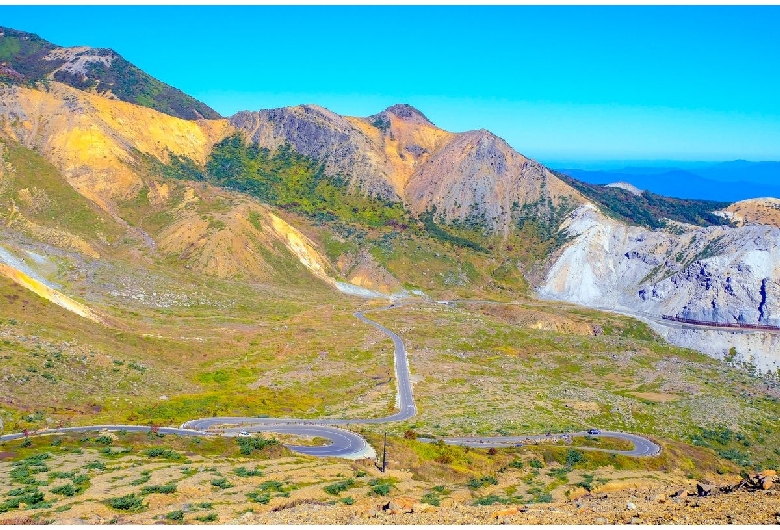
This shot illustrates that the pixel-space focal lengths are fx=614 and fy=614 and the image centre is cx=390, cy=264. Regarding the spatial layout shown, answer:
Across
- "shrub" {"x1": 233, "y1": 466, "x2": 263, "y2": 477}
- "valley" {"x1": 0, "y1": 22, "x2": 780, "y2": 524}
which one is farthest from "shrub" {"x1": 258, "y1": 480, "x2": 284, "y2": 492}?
"shrub" {"x1": 233, "y1": 466, "x2": 263, "y2": 477}

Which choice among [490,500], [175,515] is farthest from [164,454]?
[490,500]

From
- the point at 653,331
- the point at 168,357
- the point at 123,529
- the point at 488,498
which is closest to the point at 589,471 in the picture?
the point at 488,498

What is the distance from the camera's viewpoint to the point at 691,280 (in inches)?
6762

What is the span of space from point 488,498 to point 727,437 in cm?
5207

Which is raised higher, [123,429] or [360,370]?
[360,370]

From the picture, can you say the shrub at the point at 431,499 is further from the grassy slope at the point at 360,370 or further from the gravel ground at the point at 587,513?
the gravel ground at the point at 587,513

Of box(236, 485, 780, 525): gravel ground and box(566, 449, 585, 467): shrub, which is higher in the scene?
box(236, 485, 780, 525): gravel ground

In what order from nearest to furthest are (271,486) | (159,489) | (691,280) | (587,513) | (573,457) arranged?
(587,513) < (159,489) < (271,486) < (573,457) < (691,280)

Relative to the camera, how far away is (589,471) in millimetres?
54250

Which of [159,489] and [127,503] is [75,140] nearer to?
[159,489]

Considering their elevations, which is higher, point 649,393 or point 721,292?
point 721,292

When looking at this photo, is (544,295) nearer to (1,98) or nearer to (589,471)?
(589,471)

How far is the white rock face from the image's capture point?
15112cm

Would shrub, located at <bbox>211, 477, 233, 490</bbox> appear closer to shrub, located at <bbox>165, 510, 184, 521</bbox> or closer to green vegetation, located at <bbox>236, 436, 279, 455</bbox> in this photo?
shrub, located at <bbox>165, 510, 184, 521</bbox>
